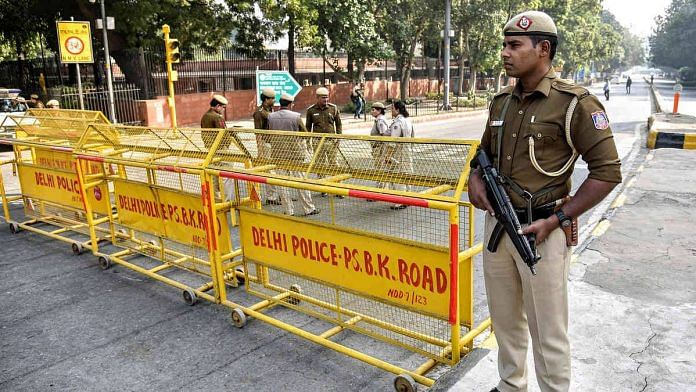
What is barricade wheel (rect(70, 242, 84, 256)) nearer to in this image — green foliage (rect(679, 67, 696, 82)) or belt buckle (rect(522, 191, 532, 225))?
belt buckle (rect(522, 191, 532, 225))

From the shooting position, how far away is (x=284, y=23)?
2164 centimetres

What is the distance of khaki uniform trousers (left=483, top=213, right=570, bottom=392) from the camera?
8.55ft

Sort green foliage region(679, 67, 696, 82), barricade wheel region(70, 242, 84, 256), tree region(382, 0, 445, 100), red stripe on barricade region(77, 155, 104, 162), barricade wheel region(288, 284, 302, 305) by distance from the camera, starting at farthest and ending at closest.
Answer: green foliage region(679, 67, 696, 82) < tree region(382, 0, 445, 100) < barricade wheel region(70, 242, 84, 256) < red stripe on barricade region(77, 155, 104, 162) < barricade wheel region(288, 284, 302, 305)

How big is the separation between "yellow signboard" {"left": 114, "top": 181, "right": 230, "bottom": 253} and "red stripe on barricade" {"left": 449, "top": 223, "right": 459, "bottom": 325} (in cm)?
236

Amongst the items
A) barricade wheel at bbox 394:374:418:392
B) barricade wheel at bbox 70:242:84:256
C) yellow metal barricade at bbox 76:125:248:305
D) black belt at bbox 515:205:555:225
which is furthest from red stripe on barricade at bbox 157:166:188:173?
black belt at bbox 515:205:555:225

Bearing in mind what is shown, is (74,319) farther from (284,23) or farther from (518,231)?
(284,23)

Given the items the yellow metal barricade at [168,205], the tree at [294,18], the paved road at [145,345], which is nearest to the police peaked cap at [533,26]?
A: the paved road at [145,345]

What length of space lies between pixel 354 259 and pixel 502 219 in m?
1.38

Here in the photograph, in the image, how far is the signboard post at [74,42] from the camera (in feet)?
49.6

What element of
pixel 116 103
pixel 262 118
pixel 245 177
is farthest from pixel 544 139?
pixel 116 103

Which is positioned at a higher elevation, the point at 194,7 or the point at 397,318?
the point at 194,7

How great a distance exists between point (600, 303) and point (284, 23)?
19.4 meters

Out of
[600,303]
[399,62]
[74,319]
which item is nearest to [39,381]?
[74,319]

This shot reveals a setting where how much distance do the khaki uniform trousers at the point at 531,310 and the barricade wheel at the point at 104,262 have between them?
462 cm
